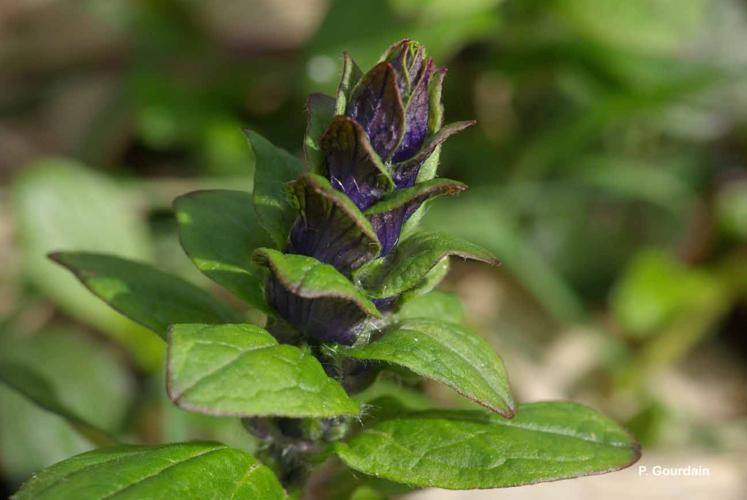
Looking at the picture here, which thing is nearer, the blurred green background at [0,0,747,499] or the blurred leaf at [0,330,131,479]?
the blurred leaf at [0,330,131,479]

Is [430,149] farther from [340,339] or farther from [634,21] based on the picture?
[634,21]

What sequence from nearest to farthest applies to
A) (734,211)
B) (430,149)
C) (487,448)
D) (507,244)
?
(430,149), (487,448), (507,244), (734,211)

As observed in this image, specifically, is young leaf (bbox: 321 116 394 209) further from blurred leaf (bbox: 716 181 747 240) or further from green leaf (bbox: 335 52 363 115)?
blurred leaf (bbox: 716 181 747 240)

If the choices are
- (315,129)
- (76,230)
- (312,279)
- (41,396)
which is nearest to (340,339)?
(312,279)

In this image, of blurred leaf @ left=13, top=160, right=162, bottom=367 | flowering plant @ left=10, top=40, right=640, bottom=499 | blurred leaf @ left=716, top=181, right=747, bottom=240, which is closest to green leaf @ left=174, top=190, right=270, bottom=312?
flowering plant @ left=10, top=40, right=640, bottom=499

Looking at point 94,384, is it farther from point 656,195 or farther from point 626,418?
point 656,195

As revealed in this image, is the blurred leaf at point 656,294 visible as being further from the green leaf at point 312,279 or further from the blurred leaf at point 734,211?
the green leaf at point 312,279

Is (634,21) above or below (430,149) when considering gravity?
above
